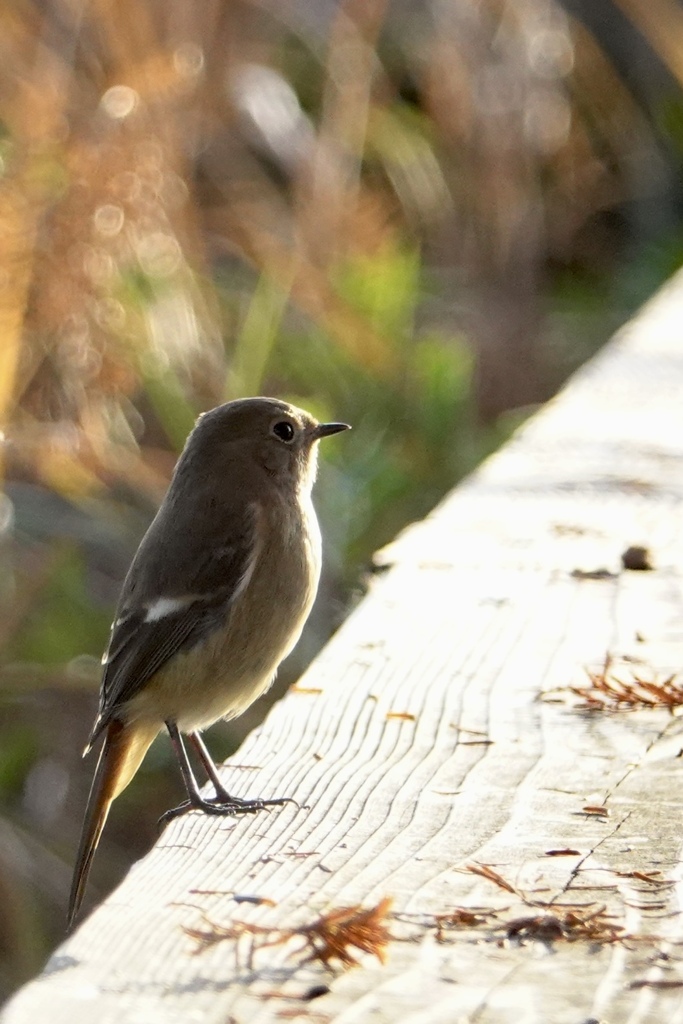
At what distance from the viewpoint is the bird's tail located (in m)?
3.28

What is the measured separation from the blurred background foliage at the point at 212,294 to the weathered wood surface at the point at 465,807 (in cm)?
191

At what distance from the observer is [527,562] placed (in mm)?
3115

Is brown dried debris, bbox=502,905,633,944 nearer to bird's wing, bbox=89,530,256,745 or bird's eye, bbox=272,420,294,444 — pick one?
bird's wing, bbox=89,530,256,745

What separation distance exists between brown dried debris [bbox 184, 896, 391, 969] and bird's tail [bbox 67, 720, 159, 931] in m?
1.69

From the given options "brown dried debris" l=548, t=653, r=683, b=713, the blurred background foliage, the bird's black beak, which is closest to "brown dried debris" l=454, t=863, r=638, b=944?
"brown dried debris" l=548, t=653, r=683, b=713

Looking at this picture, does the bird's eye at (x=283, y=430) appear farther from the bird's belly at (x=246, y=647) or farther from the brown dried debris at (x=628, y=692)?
the brown dried debris at (x=628, y=692)

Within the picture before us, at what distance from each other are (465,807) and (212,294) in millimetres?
4589

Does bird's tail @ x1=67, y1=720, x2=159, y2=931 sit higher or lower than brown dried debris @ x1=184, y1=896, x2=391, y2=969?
lower

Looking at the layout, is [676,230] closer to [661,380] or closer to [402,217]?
[402,217]

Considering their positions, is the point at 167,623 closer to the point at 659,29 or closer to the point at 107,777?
the point at 107,777

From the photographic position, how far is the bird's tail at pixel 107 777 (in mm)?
3285

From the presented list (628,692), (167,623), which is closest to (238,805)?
(628,692)

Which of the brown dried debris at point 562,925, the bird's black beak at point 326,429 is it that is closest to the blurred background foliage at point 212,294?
the bird's black beak at point 326,429

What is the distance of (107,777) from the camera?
349 centimetres
